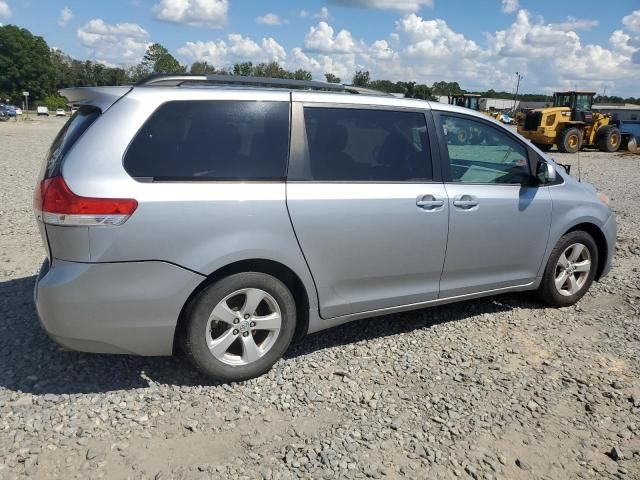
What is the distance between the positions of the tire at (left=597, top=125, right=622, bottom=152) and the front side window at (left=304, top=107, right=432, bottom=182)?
952 inches

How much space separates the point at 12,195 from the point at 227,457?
8529mm

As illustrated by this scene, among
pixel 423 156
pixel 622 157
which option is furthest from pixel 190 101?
pixel 622 157

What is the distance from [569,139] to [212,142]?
2295 centimetres

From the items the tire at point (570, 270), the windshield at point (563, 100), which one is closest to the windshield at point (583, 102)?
the windshield at point (563, 100)

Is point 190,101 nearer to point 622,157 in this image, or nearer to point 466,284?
point 466,284

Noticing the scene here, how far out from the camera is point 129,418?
3154 mm

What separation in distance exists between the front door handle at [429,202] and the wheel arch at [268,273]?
3.38 ft

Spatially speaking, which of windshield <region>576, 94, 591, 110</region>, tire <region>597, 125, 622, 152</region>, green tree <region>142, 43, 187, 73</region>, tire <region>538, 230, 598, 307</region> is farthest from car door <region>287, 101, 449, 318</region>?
green tree <region>142, 43, 187, 73</region>

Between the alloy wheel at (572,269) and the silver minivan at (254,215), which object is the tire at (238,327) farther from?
the alloy wheel at (572,269)

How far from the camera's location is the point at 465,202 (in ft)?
13.6

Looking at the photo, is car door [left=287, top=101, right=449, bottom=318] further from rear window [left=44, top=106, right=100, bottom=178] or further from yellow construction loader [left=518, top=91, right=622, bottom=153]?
yellow construction loader [left=518, top=91, right=622, bottom=153]

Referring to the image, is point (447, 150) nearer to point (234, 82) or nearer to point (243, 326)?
point (234, 82)

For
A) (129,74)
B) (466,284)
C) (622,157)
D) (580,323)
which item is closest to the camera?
(466,284)

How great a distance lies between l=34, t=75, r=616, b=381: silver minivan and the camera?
3.09 meters
